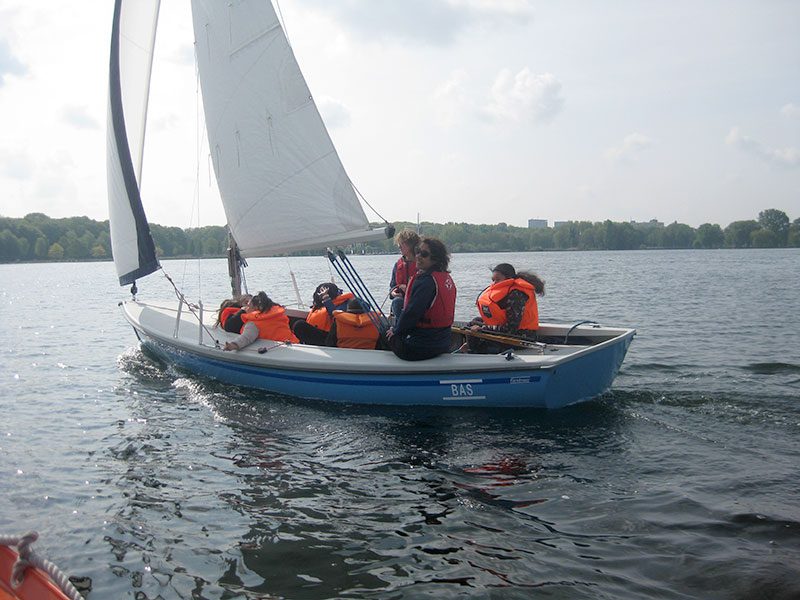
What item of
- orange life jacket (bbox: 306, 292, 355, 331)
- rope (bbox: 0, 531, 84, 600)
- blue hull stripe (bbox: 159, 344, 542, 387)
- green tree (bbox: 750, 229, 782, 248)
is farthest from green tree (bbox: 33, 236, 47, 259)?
green tree (bbox: 750, 229, 782, 248)

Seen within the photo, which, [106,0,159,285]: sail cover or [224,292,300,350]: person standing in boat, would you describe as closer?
[224,292,300,350]: person standing in boat

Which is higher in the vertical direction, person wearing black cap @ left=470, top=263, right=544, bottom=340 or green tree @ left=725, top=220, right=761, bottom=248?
green tree @ left=725, top=220, right=761, bottom=248

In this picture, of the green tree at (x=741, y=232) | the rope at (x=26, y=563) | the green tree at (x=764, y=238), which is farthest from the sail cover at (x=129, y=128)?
the green tree at (x=741, y=232)

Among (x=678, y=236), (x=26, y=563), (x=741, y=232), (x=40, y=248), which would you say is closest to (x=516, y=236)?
(x=678, y=236)

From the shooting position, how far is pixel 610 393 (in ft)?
27.7

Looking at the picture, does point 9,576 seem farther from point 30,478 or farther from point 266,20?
point 266,20

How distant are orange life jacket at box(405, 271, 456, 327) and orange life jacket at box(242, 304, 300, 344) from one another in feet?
7.61

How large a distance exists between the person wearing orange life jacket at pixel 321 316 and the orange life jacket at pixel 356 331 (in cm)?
49

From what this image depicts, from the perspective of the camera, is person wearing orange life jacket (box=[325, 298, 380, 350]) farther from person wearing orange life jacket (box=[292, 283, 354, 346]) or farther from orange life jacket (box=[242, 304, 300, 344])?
orange life jacket (box=[242, 304, 300, 344])

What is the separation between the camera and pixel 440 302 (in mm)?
7543

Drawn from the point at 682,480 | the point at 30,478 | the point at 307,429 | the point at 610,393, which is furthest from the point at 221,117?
the point at 682,480

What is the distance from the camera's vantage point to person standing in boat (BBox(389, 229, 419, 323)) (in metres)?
8.54

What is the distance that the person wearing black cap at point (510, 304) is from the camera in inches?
326

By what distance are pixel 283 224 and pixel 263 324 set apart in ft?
4.80
